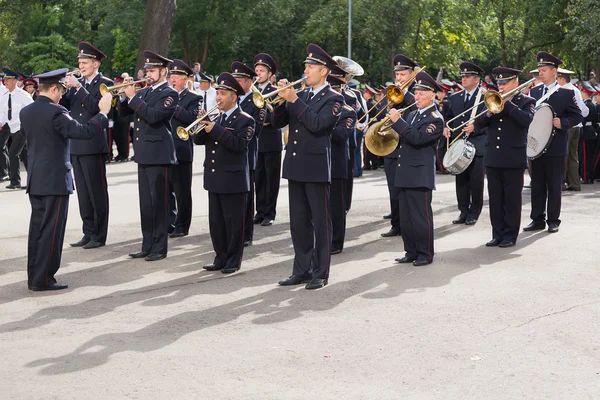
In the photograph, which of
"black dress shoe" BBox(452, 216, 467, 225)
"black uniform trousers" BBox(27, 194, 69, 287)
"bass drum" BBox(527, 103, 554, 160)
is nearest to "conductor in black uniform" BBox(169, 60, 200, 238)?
"black uniform trousers" BBox(27, 194, 69, 287)

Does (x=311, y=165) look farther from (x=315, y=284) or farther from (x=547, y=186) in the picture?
(x=547, y=186)

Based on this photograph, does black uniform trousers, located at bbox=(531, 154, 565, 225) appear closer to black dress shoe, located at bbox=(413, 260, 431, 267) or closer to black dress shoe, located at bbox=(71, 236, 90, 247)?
black dress shoe, located at bbox=(413, 260, 431, 267)

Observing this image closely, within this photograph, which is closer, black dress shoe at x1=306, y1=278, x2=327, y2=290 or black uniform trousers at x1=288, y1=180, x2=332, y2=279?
black dress shoe at x1=306, y1=278, x2=327, y2=290

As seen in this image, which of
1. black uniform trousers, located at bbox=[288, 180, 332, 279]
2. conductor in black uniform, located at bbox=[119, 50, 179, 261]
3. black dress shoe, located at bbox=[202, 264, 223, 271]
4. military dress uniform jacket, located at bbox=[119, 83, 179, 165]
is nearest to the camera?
black uniform trousers, located at bbox=[288, 180, 332, 279]

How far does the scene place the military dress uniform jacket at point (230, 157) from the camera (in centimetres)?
931

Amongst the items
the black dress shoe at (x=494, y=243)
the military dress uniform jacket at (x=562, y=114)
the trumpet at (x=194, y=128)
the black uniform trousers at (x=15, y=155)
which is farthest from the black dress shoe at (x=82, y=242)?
the black uniform trousers at (x=15, y=155)

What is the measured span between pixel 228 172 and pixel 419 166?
1.90 m

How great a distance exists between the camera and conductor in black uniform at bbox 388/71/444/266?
9.57 meters

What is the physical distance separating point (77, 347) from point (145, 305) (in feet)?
4.41

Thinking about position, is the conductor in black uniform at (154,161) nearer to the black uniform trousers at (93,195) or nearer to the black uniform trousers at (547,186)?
the black uniform trousers at (93,195)

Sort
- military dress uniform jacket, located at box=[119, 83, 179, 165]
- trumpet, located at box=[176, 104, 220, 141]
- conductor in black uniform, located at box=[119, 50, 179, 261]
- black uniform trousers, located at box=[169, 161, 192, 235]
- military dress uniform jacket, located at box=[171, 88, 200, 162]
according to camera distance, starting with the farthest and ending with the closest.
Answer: black uniform trousers, located at box=[169, 161, 192, 235] < military dress uniform jacket, located at box=[171, 88, 200, 162] < conductor in black uniform, located at box=[119, 50, 179, 261] < military dress uniform jacket, located at box=[119, 83, 179, 165] < trumpet, located at box=[176, 104, 220, 141]

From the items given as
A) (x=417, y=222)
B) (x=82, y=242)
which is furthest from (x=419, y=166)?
(x=82, y=242)


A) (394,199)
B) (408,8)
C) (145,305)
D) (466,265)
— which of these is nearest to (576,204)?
(394,199)

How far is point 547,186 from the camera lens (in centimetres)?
1202
